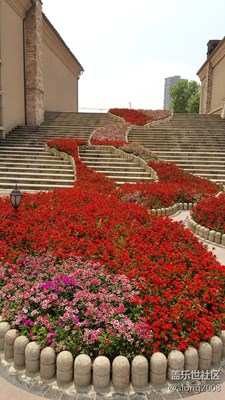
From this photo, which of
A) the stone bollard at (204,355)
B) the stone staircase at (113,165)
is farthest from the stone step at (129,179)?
the stone bollard at (204,355)

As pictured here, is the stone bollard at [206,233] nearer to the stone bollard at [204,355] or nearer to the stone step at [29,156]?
the stone bollard at [204,355]

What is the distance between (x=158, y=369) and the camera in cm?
327

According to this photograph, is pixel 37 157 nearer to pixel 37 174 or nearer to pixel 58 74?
pixel 37 174

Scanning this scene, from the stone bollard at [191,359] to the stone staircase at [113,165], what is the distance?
10.7 meters

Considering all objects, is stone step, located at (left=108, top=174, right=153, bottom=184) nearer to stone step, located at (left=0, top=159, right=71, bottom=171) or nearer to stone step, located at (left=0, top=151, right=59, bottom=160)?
stone step, located at (left=0, top=159, right=71, bottom=171)

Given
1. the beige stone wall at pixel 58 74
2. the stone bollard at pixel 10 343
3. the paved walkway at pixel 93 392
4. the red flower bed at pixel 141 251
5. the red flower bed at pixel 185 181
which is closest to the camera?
the paved walkway at pixel 93 392

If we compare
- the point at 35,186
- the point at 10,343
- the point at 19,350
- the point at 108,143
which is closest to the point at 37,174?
the point at 35,186

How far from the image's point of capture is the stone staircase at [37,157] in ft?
45.8

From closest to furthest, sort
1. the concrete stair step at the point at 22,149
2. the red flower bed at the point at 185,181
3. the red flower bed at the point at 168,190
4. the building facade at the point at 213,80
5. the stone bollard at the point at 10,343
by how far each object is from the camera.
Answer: the stone bollard at the point at 10,343, the red flower bed at the point at 168,190, the red flower bed at the point at 185,181, the concrete stair step at the point at 22,149, the building facade at the point at 213,80

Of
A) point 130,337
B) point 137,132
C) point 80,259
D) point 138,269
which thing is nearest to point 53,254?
point 80,259

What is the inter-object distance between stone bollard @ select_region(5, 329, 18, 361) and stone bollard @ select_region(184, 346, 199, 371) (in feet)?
6.24

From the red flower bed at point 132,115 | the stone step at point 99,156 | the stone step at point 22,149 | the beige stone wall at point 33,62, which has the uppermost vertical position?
the beige stone wall at point 33,62

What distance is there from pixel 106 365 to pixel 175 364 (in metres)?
0.73

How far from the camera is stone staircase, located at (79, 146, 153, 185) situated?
14.3 m
